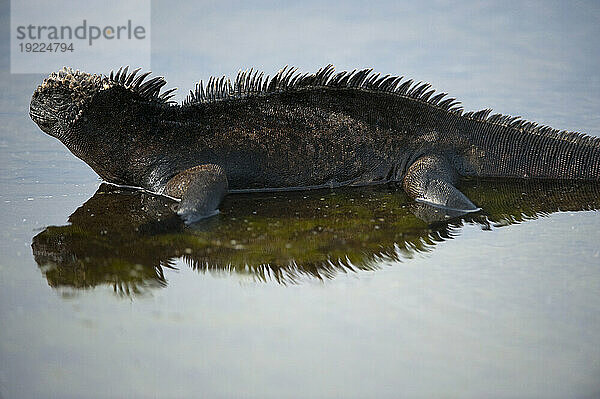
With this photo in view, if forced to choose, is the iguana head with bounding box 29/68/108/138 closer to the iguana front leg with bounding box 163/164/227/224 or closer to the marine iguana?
the marine iguana

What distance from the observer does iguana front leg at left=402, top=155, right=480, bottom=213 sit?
5.62 meters

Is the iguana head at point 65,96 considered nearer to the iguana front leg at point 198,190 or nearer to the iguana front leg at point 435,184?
the iguana front leg at point 198,190

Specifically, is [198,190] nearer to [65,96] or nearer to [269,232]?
[269,232]

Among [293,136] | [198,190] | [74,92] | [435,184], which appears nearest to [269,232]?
[198,190]

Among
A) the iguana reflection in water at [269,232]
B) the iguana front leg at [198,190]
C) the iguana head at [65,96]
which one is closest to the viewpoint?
the iguana reflection in water at [269,232]

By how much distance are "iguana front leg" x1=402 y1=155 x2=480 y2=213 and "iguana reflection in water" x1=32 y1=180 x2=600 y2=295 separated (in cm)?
15

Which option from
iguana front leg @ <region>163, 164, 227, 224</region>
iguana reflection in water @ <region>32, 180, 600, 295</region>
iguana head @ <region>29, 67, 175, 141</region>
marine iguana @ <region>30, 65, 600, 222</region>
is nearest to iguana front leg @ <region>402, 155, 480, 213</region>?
marine iguana @ <region>30, 65, 600, 222</region>

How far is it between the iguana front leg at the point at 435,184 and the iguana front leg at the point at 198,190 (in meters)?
1.76

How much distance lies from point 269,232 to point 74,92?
246 centimetres

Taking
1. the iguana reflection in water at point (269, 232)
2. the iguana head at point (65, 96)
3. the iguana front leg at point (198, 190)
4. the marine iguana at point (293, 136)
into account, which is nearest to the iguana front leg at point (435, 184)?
the marine iguana at point (293, 136)

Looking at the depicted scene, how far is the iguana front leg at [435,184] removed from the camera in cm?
562

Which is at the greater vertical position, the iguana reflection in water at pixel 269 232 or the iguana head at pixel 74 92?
the iguana head at pixel 74 92

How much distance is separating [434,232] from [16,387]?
314cm

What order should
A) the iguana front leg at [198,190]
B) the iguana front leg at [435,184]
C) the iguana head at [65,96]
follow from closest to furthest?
the iguana front leg at [198,190] < the iguana front leg at [435,184] < the iguana head at [65,96]
